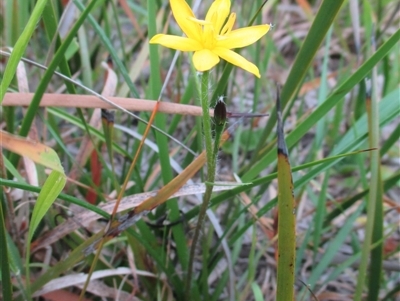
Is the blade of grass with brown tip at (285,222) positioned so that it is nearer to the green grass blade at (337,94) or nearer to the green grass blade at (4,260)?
the green grass blade at (337,94)

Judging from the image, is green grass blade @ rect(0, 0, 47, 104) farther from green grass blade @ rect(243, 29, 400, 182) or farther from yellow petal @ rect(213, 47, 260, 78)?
green grass blade @ rect(243, 29, 400, 182)

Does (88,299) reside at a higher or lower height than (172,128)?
lower

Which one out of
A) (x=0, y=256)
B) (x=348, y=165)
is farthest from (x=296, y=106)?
(x=0, y=256)

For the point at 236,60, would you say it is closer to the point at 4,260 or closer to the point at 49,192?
the point at 49,192

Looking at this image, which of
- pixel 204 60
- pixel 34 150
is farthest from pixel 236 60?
pixel 34 150

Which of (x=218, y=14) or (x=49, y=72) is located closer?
(x=218, y=14)

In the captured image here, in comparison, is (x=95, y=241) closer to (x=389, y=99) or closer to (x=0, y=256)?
(x=0, y=256)
